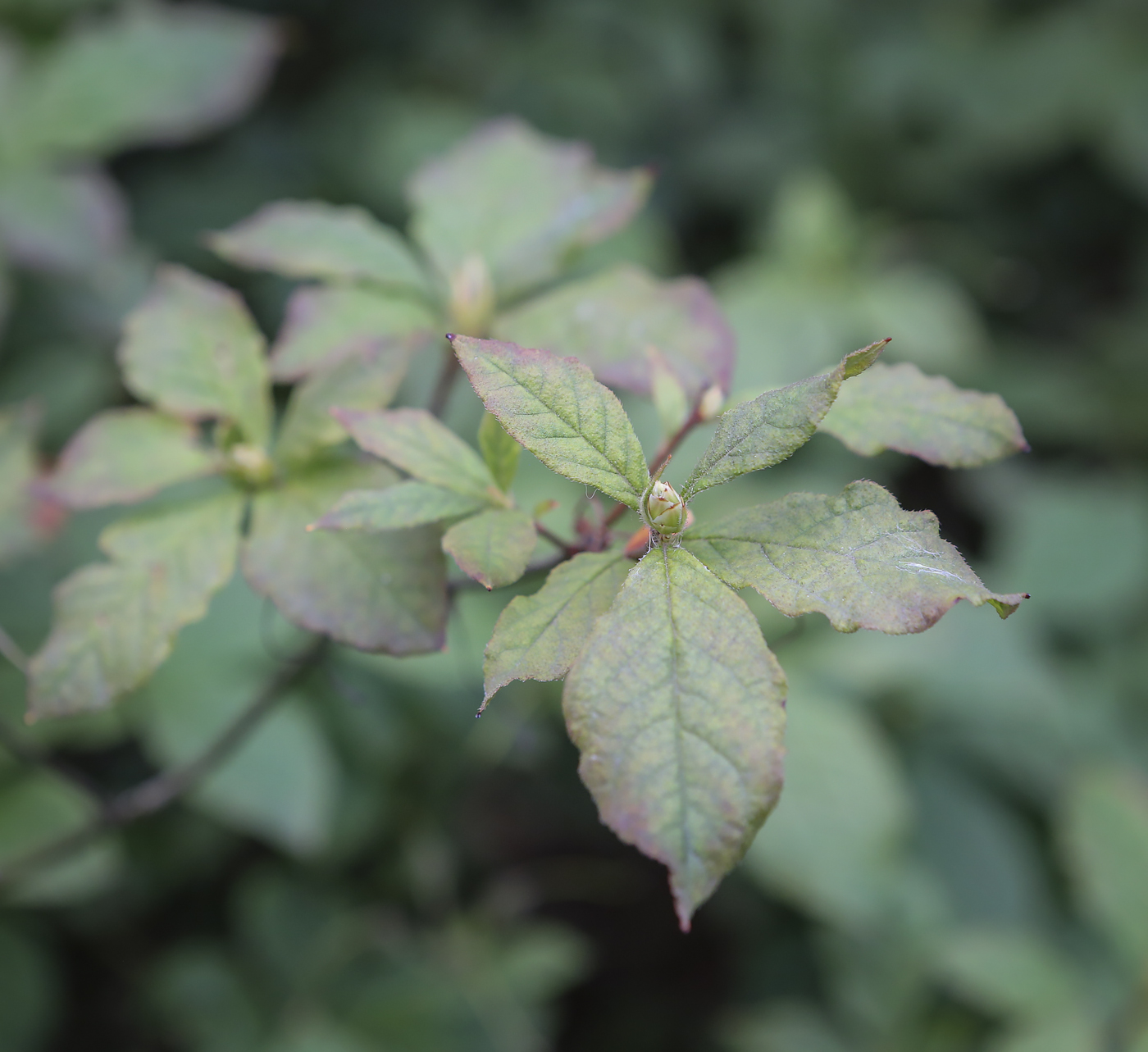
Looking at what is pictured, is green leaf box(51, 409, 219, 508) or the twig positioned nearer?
green leaf box(51, 409, 219, 508)

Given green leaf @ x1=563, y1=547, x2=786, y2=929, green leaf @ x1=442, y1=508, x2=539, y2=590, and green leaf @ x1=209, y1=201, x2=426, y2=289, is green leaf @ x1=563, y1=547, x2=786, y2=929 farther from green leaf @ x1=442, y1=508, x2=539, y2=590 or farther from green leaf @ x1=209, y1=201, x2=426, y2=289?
green leaf @ x1=209, y1=201, x2=426, y2=289

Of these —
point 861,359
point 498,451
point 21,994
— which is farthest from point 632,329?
point 21,994

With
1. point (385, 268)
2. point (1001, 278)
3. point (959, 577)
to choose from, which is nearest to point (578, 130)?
point (1001, 278)

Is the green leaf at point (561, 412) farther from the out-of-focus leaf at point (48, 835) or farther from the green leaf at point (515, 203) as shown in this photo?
the out-of-focus leaf at point (48, 835)

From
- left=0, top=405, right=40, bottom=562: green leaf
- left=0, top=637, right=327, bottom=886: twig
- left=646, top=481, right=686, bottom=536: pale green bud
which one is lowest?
left=0, top=637, right=327, bottom=886: twig

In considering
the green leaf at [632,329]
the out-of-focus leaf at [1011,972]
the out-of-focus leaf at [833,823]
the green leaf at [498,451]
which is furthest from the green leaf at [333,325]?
the out-of-focus leaf at [1011,972]

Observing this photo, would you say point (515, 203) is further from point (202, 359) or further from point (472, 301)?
point (202, 359)

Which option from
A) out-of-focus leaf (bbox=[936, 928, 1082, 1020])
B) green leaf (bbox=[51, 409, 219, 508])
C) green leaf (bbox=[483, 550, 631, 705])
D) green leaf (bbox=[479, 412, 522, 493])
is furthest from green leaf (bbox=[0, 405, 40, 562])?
out-of-focus leaf (bbox=[936, 928, 1082, 1020])

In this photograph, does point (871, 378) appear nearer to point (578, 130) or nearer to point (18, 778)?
point (18, 778)
